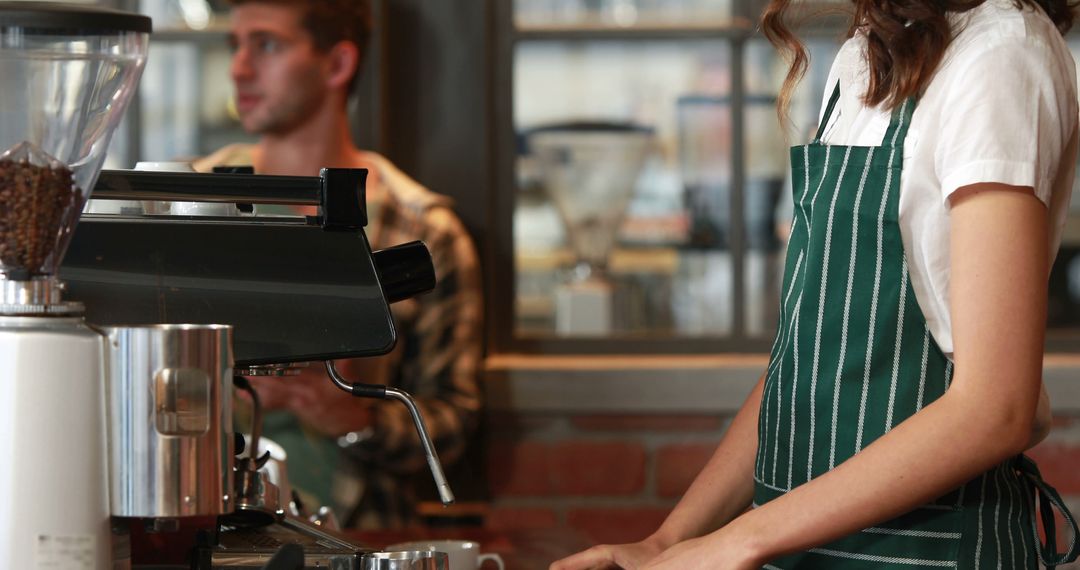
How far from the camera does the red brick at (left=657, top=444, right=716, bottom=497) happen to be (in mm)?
2098

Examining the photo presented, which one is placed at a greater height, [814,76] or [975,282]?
[814,76]

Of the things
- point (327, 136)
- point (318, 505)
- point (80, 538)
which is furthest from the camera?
point (327, 136)

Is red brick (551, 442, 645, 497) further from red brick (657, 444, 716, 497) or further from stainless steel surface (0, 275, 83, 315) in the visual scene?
stainless steel surface (0, 275, 83, 315)

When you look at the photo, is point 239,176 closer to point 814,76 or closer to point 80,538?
point 80,538

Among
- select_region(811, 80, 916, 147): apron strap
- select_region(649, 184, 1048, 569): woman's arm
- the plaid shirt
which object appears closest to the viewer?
select_region(649, 184, 1048, 569): woman's arm

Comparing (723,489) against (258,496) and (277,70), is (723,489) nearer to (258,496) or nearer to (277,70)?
(258,496)

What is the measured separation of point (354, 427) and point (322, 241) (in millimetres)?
1119

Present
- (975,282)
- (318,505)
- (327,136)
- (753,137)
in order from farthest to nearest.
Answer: (753,137) → (327,136) → (318,505) → (975,282)

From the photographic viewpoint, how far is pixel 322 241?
32.5 inches

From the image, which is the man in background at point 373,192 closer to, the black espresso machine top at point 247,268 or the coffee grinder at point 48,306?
the black espresso machine top at point 247,268

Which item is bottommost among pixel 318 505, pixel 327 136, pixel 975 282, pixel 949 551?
pixel 318 505

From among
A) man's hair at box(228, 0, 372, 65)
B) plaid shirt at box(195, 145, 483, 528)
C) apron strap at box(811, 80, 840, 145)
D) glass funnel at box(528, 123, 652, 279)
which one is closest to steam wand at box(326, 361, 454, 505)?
apron strap at box(811, 80, 840, 145)

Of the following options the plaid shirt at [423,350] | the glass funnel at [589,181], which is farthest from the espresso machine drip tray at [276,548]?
the glass funnel at [589,181]

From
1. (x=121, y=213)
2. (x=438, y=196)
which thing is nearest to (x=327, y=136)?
(x=438, y=196)
